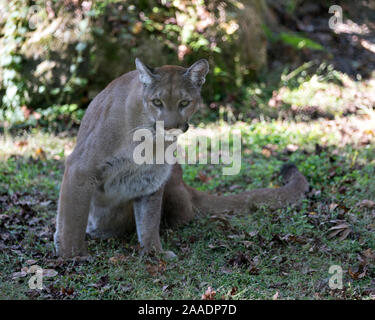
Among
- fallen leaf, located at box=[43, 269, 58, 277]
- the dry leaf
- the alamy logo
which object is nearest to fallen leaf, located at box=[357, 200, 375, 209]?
the dry leaf

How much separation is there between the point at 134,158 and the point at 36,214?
1.52 metres

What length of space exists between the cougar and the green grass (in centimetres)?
21

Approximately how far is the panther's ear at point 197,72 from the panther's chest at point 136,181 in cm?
77

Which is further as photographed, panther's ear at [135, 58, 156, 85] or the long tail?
the long tail

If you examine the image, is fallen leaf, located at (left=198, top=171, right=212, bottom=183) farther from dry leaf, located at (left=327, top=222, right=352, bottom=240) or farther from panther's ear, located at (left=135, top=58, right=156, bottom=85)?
panther's ear, located at (left=135, top=58, right=156, bottom=85)

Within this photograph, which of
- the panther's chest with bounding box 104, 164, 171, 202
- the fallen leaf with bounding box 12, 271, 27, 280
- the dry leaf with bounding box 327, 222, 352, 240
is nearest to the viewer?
the fallen leaf with bounding box 12, 271, 27, 280

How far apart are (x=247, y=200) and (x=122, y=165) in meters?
1.51

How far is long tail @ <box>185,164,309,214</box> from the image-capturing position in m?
5.17

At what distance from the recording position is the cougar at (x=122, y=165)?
4.16 m

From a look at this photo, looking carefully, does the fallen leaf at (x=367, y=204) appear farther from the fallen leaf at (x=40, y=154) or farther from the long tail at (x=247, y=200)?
the fallen leaf at (x=40, y=154)

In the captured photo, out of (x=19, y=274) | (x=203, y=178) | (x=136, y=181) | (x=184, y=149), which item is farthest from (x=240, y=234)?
(x=184, y=149)

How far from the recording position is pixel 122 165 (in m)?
4.27

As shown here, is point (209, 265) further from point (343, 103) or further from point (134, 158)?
point (343, 103)

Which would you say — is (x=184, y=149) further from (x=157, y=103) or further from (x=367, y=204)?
(x=157, y=103)
